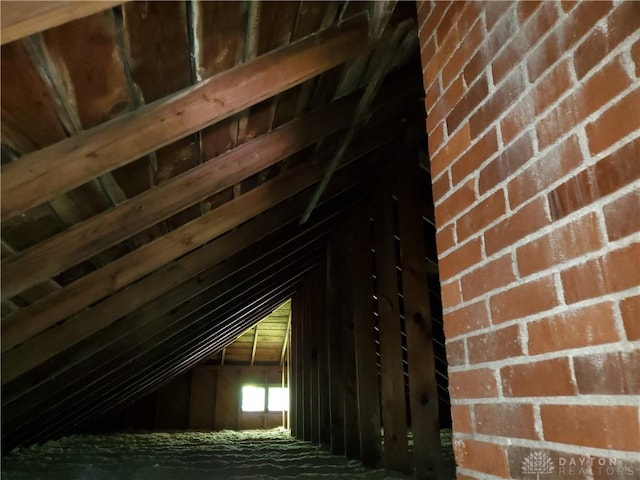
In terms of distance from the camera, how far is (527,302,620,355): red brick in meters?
0.73

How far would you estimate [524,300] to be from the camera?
35.7 inches

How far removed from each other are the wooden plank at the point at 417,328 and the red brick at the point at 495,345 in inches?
77.6

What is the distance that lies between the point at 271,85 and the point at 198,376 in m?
10.2

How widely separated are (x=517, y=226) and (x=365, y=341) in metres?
2.82

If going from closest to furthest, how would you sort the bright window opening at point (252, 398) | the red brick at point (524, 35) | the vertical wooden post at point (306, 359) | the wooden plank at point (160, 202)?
the red brick at point (524, 35), the wooden plank at point (160, 202), the vertical wooden post at point (306, 359), the bright window opening at point (252, 398)

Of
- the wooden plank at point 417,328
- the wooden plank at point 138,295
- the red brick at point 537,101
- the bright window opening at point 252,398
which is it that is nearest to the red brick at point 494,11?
the red brick at point 537,101

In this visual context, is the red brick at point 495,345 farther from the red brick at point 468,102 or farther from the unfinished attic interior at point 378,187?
the red brick at point 468,102

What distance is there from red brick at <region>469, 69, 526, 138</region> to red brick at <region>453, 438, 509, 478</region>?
2.27 feet

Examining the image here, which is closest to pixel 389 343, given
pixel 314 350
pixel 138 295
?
pixel 138 295

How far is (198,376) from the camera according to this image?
35.2 feet

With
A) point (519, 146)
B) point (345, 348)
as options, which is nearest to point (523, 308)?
point (519, 146)

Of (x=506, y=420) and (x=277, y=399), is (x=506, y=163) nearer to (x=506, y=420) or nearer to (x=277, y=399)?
(x=506, y=420)

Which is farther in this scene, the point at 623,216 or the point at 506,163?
the point at 506,163

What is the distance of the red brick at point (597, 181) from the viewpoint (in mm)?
702
